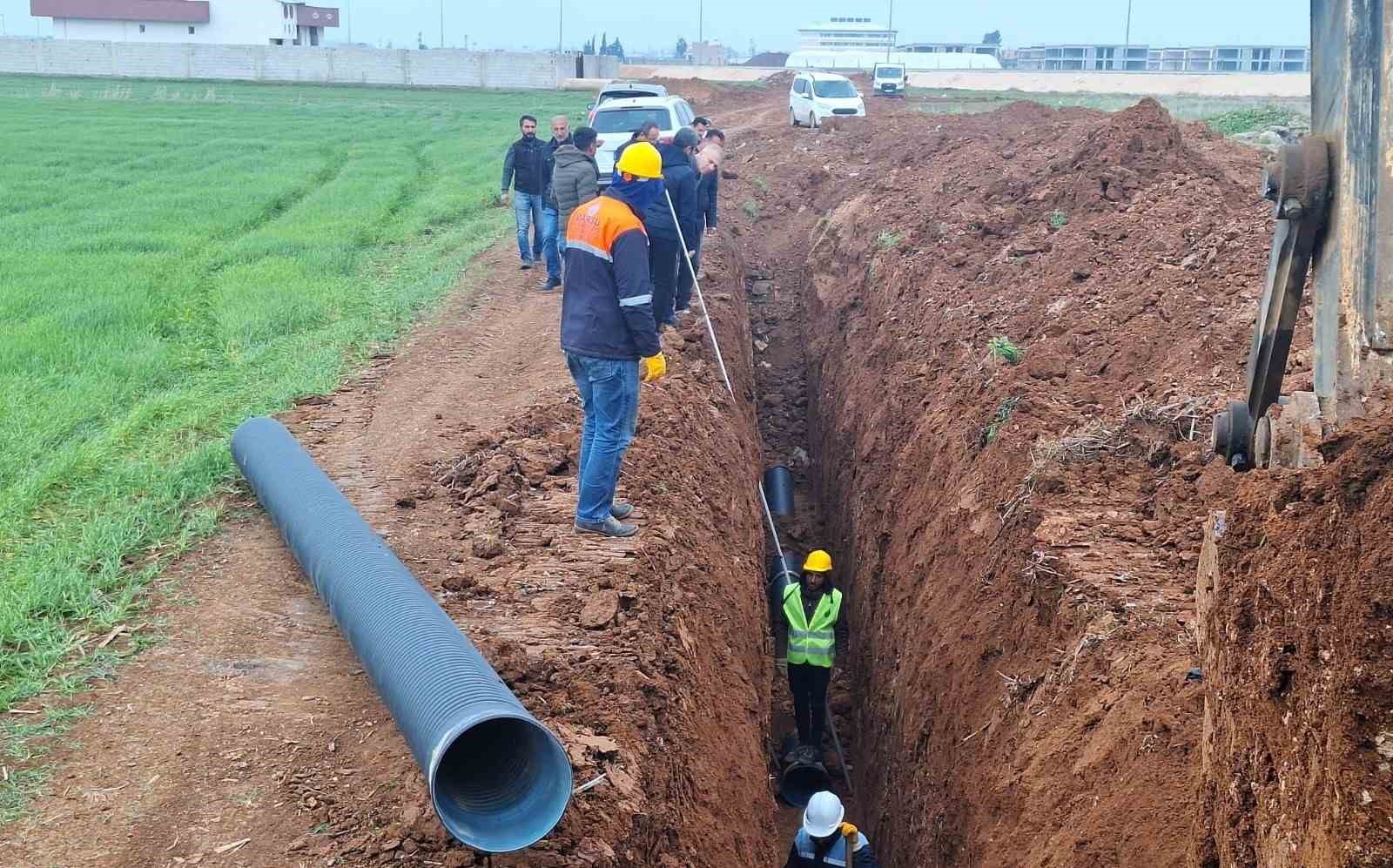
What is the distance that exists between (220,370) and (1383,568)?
9.40 meters

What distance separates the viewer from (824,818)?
256 inches

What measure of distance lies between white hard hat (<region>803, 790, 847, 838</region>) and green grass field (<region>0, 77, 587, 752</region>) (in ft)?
12.3

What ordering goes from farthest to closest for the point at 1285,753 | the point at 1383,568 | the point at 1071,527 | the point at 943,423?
the point at 943,423
the point at 1071,527
the point at 1285,753
the point at 1383,568

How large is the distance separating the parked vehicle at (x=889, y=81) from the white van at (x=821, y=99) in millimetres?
11173

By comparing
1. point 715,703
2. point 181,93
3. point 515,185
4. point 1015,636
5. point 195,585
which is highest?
point 181,93

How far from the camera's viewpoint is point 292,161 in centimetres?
2712

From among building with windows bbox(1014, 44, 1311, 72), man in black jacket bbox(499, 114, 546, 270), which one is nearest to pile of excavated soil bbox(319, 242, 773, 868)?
man in black jacket bbox(499, 114, 546, 270)

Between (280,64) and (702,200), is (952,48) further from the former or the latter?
(702,200)

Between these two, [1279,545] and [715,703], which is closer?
[1279,545]

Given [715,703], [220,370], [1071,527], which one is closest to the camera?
[1071,527]

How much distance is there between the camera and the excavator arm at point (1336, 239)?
3.35 meters

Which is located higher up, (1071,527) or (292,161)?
(292,161)

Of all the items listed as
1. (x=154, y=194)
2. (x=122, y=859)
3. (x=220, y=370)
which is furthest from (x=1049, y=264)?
(x=154, y=194)

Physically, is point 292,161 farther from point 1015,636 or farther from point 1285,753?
point 1285,753
